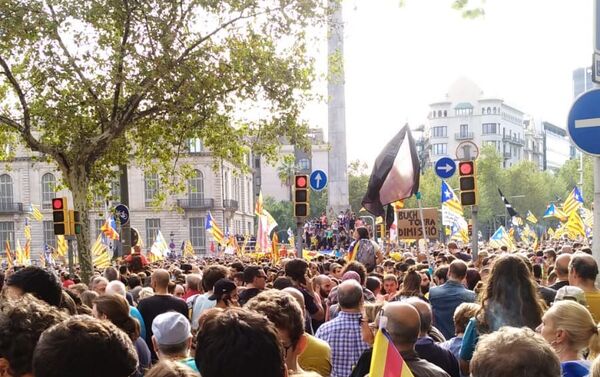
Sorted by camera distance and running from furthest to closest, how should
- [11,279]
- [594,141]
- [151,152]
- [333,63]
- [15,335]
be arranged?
[151,152]
[333,63]
[594,141]
[11,279]
[15,335]

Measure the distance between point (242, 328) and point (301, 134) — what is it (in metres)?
16.7

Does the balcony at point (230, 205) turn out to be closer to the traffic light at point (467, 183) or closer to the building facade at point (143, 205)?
the building facade at point (143, 205)

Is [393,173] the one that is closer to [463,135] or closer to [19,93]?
[19,93]

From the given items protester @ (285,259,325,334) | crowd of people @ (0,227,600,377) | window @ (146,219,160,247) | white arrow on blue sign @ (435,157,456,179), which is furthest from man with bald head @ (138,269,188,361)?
window @ (146,219,160,247)

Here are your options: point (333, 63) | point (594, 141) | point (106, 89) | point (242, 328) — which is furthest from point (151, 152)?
point (242, 328)

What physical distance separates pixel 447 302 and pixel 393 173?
321 inches

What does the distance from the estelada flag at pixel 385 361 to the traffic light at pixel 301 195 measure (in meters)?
12.5

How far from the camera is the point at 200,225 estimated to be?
87312 mm

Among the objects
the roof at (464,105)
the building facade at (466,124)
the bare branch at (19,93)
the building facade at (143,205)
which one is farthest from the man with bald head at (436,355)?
the roof at (464,105)

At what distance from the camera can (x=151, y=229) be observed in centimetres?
8731

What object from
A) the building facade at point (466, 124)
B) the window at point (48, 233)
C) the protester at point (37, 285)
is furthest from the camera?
the building facade at point (466, 124)

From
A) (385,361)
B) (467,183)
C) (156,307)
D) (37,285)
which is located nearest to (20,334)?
(385,361)

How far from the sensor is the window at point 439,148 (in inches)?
5541

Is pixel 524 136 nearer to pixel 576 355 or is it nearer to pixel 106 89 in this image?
pixel 106 89
